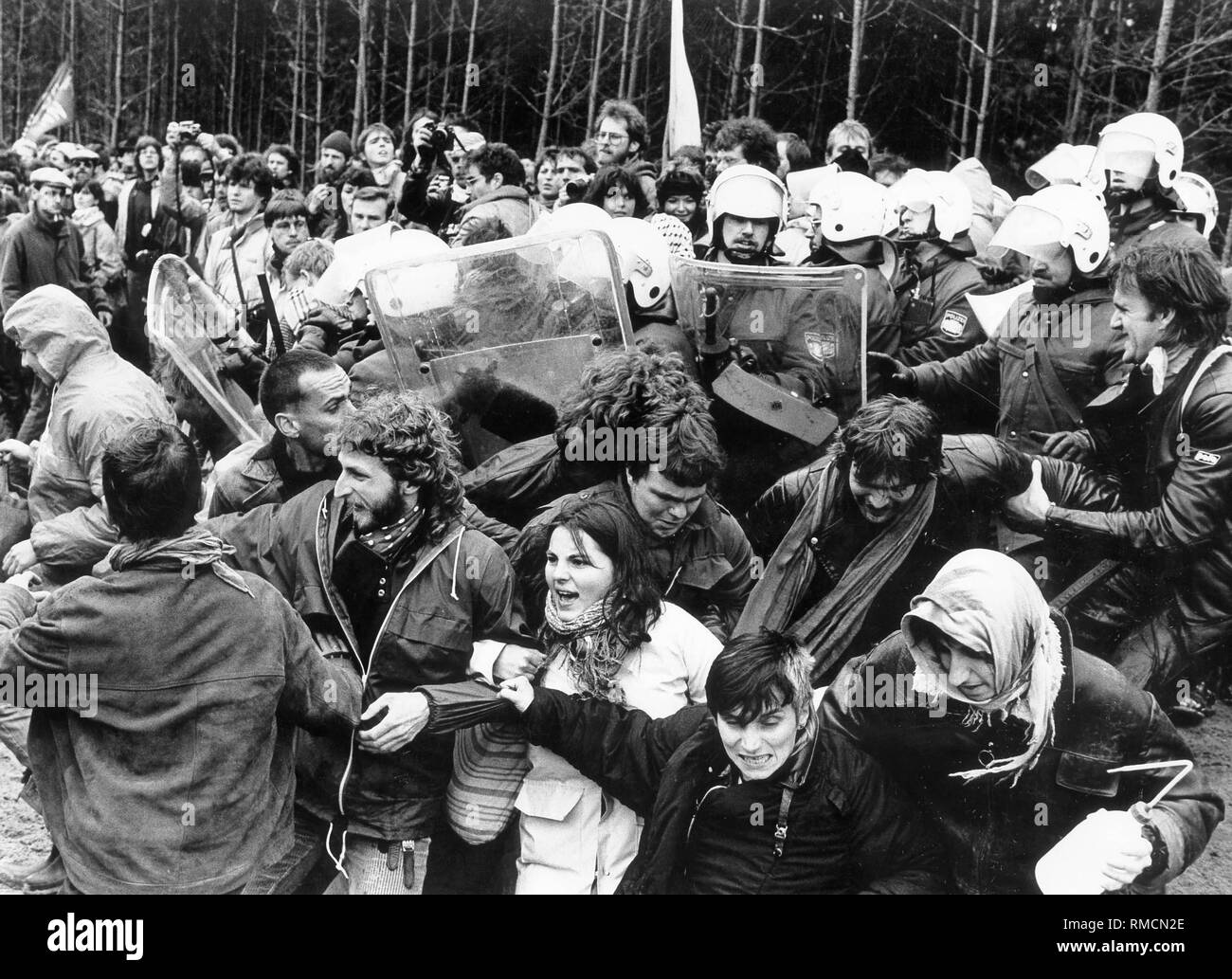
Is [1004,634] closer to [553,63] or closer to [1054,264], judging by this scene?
[1054,264]

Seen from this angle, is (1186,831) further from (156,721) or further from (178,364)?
(178,364)

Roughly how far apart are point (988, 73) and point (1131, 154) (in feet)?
6.00

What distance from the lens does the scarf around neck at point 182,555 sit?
2977 millimetres

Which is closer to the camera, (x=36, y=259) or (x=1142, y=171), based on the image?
(x=1142, y=171)

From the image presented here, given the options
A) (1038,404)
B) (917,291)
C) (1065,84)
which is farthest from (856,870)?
(1065,84)

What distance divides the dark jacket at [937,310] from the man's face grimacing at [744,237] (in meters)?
0.61

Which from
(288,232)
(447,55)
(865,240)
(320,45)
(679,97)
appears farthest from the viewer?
(320,45)

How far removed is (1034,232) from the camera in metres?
4.20

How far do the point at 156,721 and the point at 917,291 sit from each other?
3355 mm

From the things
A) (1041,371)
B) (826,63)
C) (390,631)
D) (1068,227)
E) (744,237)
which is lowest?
→ (390,631)

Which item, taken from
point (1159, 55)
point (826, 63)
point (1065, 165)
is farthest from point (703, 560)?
point (826, 63)

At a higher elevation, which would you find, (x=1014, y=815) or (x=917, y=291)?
(x=917, y=291)

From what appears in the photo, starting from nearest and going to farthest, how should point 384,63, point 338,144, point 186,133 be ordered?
1. point 338,144
2. point 186,133
3. point 384,63
